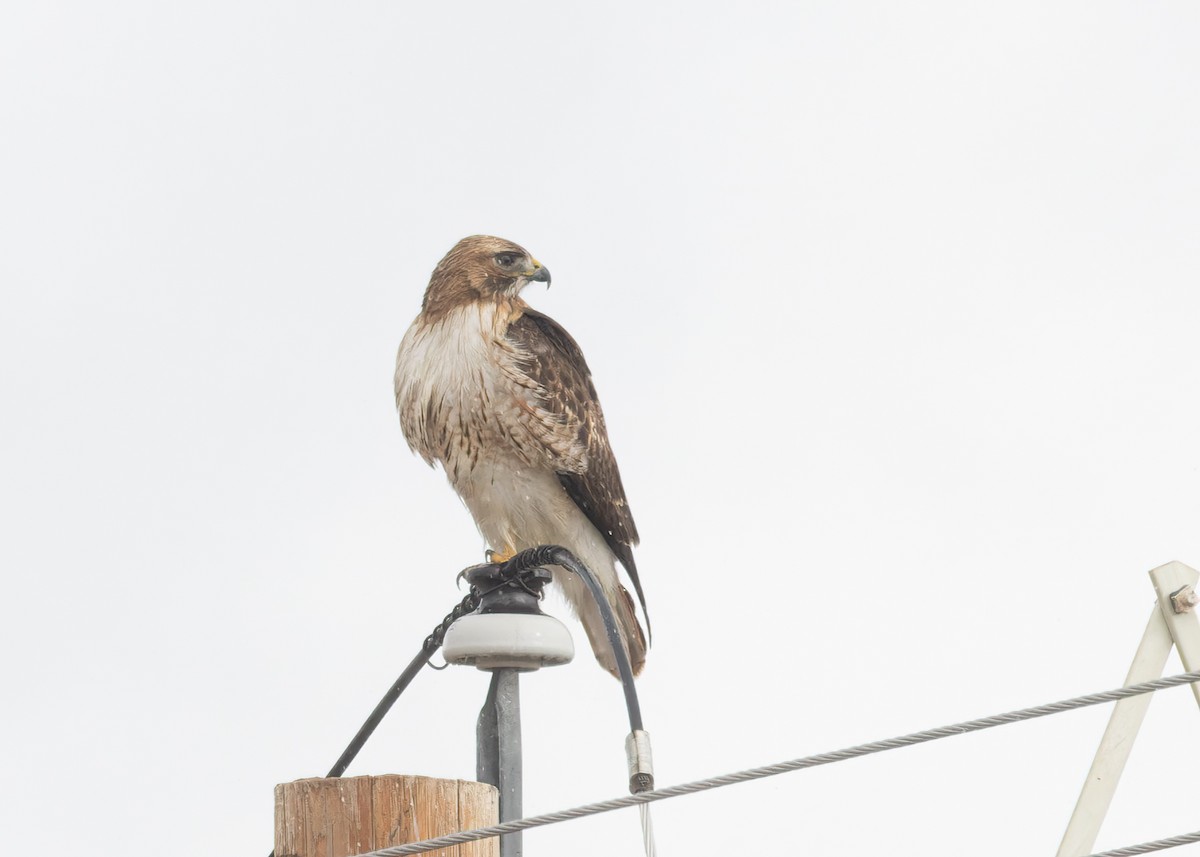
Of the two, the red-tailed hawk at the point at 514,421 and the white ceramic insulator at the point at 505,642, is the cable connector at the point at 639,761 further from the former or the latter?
the red-tailed hawk at the point at 514,421

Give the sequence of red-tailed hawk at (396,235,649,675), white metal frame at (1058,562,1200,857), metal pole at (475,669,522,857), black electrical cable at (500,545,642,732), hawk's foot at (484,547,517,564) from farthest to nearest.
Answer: white metal frame at (1058,562,1200,857)
hawk's foot at (484,547,517,564)
red-tailed hawk at (396,235,649,675)
metal pole at (475,669,522,857)
black electrical cable at (500,545,642,732)

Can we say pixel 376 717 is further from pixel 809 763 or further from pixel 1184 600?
pixel 1184 600

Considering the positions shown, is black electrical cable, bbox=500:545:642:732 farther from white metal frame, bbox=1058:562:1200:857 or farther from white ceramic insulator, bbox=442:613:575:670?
white metal frame, bbox=1058:562:1200:857

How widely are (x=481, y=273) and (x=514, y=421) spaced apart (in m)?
0.55

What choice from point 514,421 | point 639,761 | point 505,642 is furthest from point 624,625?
point 639,761

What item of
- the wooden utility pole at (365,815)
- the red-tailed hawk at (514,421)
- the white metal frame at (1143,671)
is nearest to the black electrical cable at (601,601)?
the wooden utility pole at (365,815)

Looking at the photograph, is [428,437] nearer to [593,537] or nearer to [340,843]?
[593,537]

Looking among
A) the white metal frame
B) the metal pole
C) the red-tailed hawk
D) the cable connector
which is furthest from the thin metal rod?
the white metal frame

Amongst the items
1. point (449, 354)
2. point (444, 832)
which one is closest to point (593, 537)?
point (449, 354)

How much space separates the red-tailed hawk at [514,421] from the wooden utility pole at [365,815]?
2.39 m

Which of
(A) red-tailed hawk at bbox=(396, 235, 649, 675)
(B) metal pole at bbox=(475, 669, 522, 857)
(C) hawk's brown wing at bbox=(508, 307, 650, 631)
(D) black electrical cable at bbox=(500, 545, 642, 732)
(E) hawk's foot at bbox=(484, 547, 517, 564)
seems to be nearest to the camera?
(D) black electrical cable at bbox=(500, 545, 642, 732)

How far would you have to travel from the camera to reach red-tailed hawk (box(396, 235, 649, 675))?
4840 mm

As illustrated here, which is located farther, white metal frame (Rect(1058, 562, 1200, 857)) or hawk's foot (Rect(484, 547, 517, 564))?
white metal frame (Rect(1058, 562, 1200, 857))

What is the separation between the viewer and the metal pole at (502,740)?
10.1 ft
